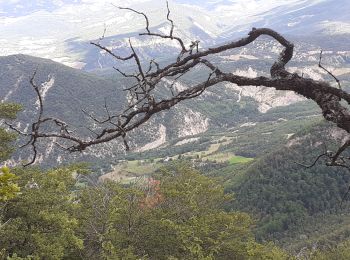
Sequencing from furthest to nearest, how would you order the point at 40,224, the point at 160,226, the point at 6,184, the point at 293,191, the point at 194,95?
1. the point at 293,191
2. the point at 160,226
3. the point at 40,224
4. the point at 6,184
5. the point at 194,95

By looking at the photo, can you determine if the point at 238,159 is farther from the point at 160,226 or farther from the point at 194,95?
the point at 194,95

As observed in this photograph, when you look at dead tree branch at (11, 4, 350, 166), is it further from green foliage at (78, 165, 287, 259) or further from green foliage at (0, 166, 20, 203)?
green foliage at (78, 165, 287, 259)

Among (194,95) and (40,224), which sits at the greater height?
(194,95)

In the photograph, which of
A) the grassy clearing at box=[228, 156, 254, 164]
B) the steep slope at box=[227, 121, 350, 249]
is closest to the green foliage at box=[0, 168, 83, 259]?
the steep slope at box=[227, 121, 350, 249]

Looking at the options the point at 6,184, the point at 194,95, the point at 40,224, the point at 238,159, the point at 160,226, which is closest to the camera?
the point at 194,95

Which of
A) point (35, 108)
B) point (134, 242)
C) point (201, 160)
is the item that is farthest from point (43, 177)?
point (35, 108)

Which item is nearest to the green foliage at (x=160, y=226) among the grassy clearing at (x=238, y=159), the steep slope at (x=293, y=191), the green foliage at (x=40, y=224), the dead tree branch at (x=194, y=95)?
the green foliage at (x=40, y=224)

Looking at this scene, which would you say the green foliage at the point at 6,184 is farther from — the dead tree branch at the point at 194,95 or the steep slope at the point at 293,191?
the steep slope at the point at 293,191

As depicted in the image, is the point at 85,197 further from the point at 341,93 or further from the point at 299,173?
the point at 299,173

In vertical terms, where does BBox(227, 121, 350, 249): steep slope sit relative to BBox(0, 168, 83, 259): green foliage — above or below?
below

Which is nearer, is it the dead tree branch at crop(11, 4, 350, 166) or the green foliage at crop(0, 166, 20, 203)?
the dead tree branch at crop(11, 4, 350, 166)

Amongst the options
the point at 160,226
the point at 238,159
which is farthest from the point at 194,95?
the point at 238,159

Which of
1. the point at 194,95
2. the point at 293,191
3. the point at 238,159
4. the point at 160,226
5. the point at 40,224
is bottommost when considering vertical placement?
the point at 238,159

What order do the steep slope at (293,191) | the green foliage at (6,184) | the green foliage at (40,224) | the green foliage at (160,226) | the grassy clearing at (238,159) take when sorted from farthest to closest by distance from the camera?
the grassy clearing at (238,159) < the steep slope at (293,191) < the green foliage at (160,226) < the green foliage at (40,224) < the green foliage at (6,184)
